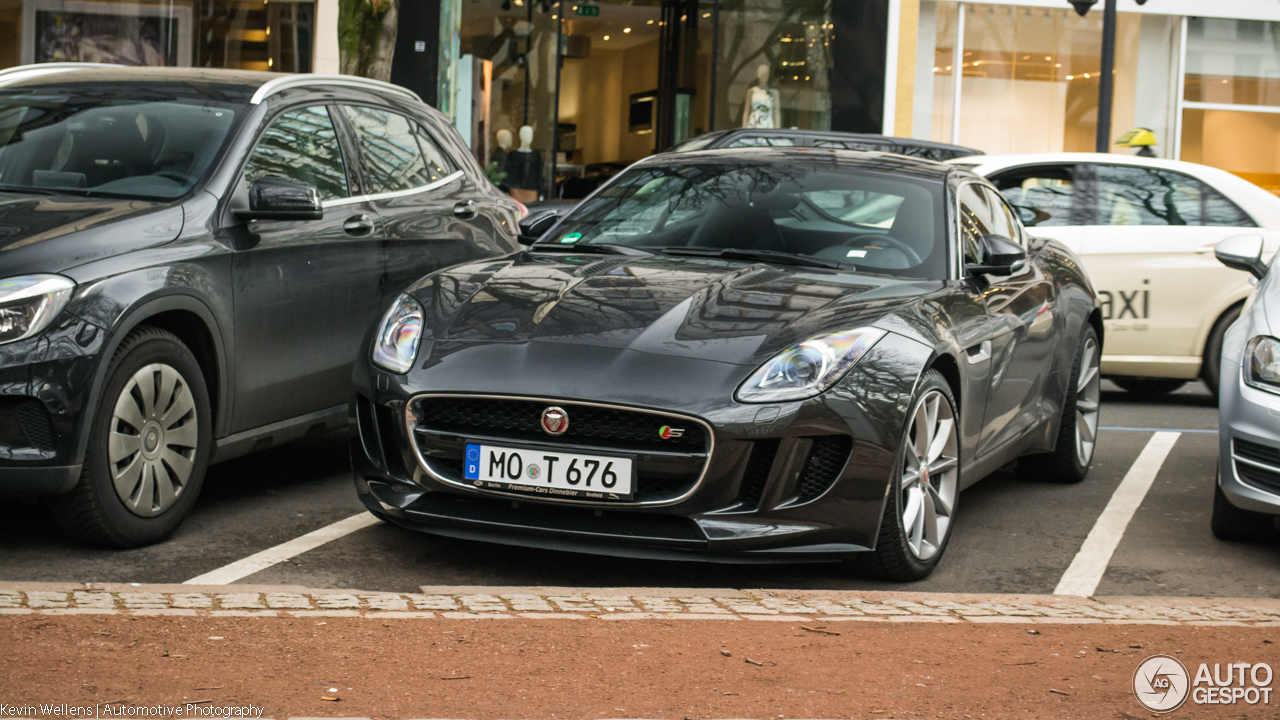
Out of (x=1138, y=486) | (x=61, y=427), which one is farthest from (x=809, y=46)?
(x=61, y=427)

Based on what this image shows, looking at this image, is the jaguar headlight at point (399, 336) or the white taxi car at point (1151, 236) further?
the white taxi car at point (1151, 236)

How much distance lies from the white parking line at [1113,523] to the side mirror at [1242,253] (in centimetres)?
118

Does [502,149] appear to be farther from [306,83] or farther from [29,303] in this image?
[29,303]

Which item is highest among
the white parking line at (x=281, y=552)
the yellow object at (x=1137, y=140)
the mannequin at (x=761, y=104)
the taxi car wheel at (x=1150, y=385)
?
the mannequin at (x=761, y=104)

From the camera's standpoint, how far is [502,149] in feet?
66.5

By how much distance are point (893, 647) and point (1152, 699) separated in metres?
0.71

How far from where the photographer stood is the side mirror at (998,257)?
232 inches

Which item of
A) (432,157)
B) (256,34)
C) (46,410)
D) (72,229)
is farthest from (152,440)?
(256,34)

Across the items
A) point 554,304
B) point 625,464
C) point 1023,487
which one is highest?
point 554,304

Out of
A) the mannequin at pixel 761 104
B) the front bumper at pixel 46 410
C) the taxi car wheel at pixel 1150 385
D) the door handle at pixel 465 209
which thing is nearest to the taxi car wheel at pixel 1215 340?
the taxi car wheel at pixel 1150 385

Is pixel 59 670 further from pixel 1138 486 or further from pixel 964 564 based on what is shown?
pixel 1138 486

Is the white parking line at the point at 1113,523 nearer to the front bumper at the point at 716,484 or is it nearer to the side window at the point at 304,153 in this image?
the front bumper at the point at 716,484

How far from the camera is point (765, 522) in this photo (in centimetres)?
474

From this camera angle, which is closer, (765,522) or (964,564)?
(765,522)
